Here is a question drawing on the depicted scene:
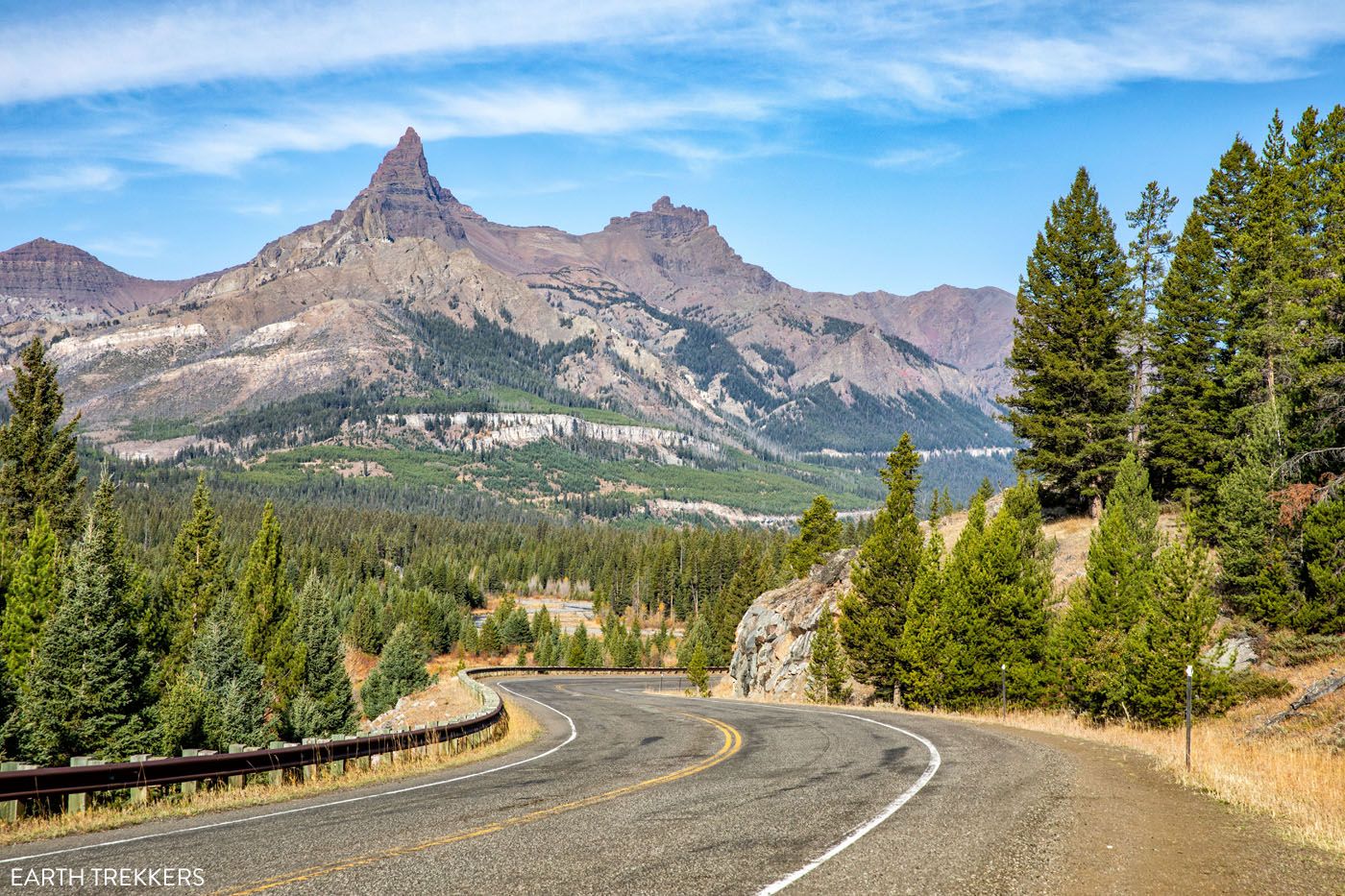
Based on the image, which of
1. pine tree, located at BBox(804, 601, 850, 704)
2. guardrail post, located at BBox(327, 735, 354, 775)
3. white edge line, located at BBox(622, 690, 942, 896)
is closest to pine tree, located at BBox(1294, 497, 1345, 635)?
white edge line, located at BBox(622, 690, 942, 896)

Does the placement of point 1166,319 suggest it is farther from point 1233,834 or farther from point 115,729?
point 115,729

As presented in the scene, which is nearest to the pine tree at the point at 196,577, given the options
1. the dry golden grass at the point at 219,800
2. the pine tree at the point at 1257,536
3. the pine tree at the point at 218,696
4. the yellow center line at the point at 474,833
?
the pine tree at the point at 218,696

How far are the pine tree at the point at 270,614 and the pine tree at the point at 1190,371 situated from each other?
53.2 meters

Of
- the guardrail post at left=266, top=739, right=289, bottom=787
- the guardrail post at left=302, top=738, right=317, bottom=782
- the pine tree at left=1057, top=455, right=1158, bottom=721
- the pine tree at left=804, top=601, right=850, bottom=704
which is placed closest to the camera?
the guardrail post at left=266, top=739, right=289, bottom=787

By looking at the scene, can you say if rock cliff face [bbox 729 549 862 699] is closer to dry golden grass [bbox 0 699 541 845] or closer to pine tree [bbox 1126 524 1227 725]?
pine tree [bbox 1126 524 1227 725]

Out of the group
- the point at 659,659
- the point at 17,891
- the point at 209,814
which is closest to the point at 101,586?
the point at 209,814

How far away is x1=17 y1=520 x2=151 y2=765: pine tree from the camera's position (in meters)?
32.0

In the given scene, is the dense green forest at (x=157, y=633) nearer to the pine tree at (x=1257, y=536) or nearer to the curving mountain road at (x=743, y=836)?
the curving mountain road at (x=743, y=836)

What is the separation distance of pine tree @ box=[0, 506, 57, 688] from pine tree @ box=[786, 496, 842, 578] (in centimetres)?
5520

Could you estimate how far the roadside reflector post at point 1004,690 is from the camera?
1301 inches

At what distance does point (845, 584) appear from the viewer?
57.9 metres

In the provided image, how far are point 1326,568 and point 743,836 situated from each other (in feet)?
Result: 96.2

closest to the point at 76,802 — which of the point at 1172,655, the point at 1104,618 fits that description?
the point at 1172,655

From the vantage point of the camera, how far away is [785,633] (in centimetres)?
6194
